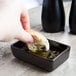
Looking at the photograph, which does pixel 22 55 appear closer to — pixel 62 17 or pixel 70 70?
pixel 70 70

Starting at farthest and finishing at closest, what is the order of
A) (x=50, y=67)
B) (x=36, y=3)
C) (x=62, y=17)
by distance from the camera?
(x=36, y=3) < (x=62, y=17) < (x=50, y=67)

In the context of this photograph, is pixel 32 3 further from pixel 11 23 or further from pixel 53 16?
pixel 11 23

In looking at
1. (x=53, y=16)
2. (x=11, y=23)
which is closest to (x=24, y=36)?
(x=11, y=23)

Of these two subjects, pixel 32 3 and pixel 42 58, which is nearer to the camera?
pixel 42 58

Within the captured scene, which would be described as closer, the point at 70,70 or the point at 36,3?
the point at 70,70

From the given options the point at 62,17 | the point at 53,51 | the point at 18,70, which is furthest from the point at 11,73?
the point at 62,17

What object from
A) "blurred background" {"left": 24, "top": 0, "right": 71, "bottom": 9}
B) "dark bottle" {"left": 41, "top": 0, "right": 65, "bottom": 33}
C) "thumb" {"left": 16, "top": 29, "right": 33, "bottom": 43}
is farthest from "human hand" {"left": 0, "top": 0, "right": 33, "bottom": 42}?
"blurred background" {"left": 24, "top": 0, "right": 71, "bottom": 9}
